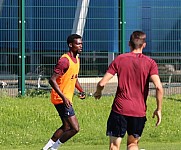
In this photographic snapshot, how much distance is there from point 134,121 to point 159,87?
58 centimetres

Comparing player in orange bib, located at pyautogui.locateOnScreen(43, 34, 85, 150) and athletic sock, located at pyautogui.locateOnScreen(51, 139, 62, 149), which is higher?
player in orange bib, located at pyautogui.locateOnScreen(43, 34, 85, 150)

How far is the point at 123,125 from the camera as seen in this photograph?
26.5 feet

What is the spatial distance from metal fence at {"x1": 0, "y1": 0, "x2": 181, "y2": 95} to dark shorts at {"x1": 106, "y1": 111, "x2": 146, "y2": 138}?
298 inches

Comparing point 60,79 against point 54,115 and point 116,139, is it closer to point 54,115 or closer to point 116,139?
point 116,139

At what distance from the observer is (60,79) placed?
1032cm

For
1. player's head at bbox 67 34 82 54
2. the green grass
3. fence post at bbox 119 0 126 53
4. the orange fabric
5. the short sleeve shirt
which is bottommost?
the green grass

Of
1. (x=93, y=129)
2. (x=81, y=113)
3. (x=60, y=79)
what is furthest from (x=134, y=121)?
(x=81, y=113)

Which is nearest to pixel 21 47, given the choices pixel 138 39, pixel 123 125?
pixel 123 125

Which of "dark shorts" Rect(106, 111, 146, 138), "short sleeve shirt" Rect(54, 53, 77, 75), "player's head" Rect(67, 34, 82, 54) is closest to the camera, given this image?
"dark shorts" Rect(106, 111, 146, 138)

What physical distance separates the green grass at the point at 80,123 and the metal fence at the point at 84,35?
0.73 metres

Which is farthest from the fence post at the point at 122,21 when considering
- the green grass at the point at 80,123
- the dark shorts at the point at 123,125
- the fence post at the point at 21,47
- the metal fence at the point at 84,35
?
the dark shorts at the point at 123,125

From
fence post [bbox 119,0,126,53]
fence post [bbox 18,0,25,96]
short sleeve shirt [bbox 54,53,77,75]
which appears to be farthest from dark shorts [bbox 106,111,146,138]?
fence post [bbox 119,0,126,53]

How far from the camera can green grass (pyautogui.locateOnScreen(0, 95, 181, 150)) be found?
12.7 m

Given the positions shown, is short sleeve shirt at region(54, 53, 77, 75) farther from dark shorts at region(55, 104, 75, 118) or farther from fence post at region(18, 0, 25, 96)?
fence post at region(18, 0, 25, 96)
